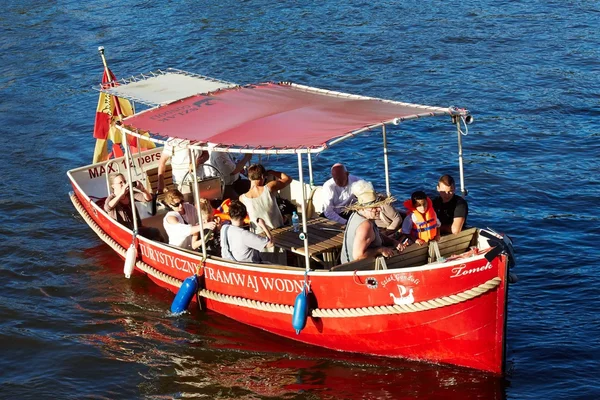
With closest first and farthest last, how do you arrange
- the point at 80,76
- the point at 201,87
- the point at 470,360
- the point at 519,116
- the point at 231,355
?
the point at 470,360
the point at 231,355
the point at 201,87
the point at 519,116
the point at 80,76

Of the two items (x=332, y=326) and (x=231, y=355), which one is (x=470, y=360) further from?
(x=231, y=355)

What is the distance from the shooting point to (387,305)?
11.7 meters

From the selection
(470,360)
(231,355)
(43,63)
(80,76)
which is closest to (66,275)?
(231,355)

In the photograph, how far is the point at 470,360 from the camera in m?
11.9

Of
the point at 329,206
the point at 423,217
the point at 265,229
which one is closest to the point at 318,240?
the point at 265,229

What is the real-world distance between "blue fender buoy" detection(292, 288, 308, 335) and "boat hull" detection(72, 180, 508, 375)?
0.54 feet

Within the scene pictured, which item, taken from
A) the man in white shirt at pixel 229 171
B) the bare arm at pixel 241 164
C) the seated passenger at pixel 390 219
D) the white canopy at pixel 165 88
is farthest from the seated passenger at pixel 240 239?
the white canopy at pixel 165 88

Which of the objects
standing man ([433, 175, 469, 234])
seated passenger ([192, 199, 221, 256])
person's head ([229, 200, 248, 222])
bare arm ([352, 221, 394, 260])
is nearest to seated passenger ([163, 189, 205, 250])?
seated passenger ([192, 199, 221, 256])

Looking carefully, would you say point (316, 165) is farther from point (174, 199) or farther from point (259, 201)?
point (259, 201)

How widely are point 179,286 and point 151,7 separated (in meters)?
23.2

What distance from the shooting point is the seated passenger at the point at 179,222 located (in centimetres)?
1399

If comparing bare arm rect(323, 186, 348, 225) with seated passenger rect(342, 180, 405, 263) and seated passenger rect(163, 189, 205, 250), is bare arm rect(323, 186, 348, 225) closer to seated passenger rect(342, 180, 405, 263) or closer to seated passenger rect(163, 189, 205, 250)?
seated passenger rect(342, 180, 405, 263)

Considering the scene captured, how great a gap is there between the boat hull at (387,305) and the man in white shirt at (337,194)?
1.74m

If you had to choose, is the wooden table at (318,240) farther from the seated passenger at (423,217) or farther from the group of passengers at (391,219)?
the seated passenger at (423,217)
